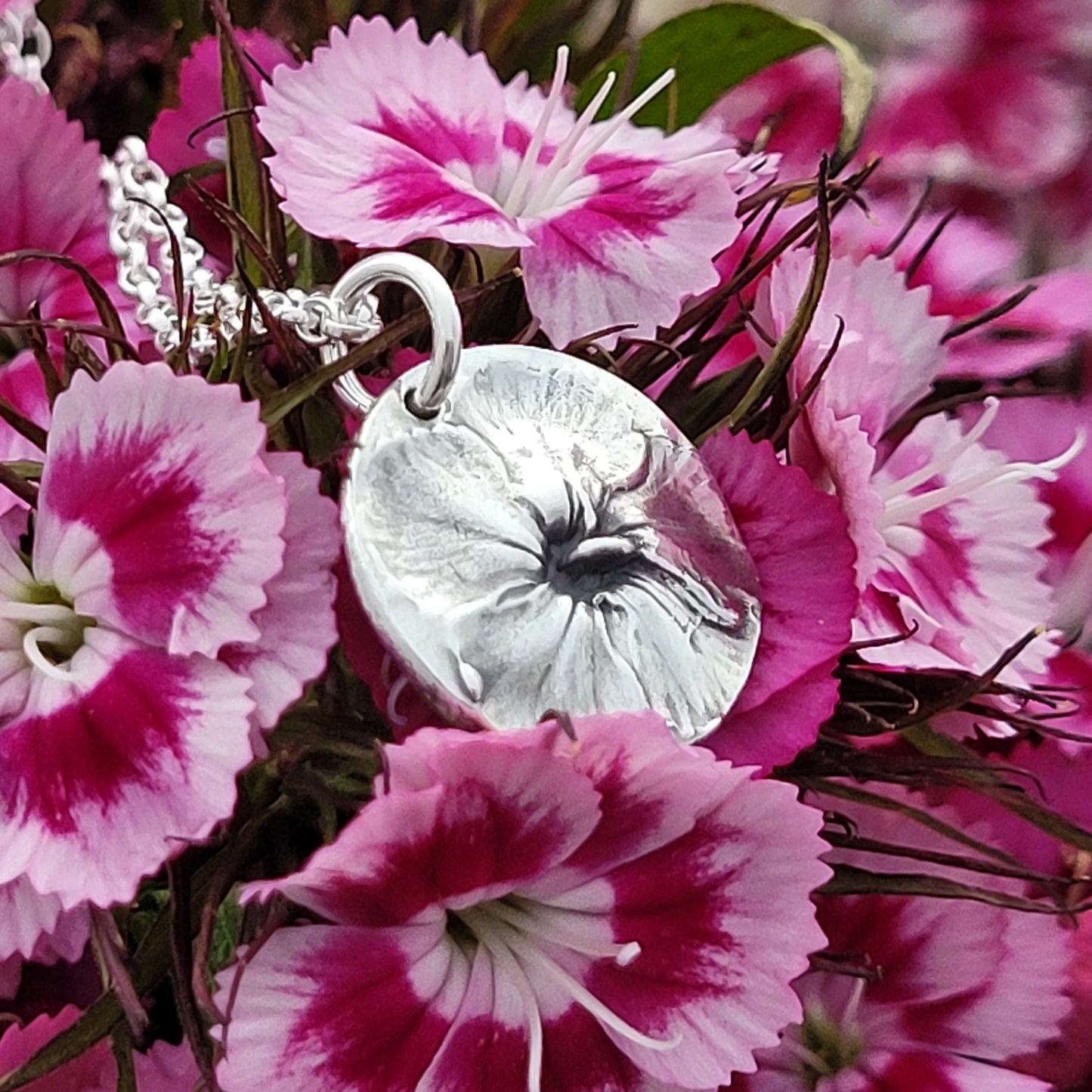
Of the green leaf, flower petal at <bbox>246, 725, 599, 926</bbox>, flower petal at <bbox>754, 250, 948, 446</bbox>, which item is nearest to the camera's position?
flower petal at <bbox>246, 725, 599, 926</bbox>

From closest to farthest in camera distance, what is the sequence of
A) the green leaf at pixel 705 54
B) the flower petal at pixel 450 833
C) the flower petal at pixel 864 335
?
the flower petal at pixel 450 833, the flower petal at pixel 864 335, the green leaf at pixel 705 54

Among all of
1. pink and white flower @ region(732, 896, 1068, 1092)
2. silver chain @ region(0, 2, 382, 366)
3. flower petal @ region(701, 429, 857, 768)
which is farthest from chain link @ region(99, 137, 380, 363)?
pink and white flower @ region(732, 896, 1068, 1092)

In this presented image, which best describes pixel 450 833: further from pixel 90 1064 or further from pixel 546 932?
pixel 90 1064

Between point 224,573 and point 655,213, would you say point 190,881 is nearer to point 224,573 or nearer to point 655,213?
point 224,573

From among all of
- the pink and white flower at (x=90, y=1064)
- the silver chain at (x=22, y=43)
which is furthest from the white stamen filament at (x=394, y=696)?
the silver chain at (x=22, y=43)

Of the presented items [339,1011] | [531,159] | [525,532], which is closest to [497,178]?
[531,159]

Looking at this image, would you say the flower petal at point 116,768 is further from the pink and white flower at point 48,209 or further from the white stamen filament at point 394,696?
the pink and white flower at point 48,209

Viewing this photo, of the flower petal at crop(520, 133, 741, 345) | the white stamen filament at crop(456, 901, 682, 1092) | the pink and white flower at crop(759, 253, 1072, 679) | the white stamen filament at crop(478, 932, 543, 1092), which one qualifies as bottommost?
the white stamen filament at crop(478, 932, 543, 1092)

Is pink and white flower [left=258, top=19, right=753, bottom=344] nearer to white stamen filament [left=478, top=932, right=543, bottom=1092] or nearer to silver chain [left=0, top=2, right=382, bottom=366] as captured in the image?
silver chain [left=0, top=2, right=382, bottom=366]
